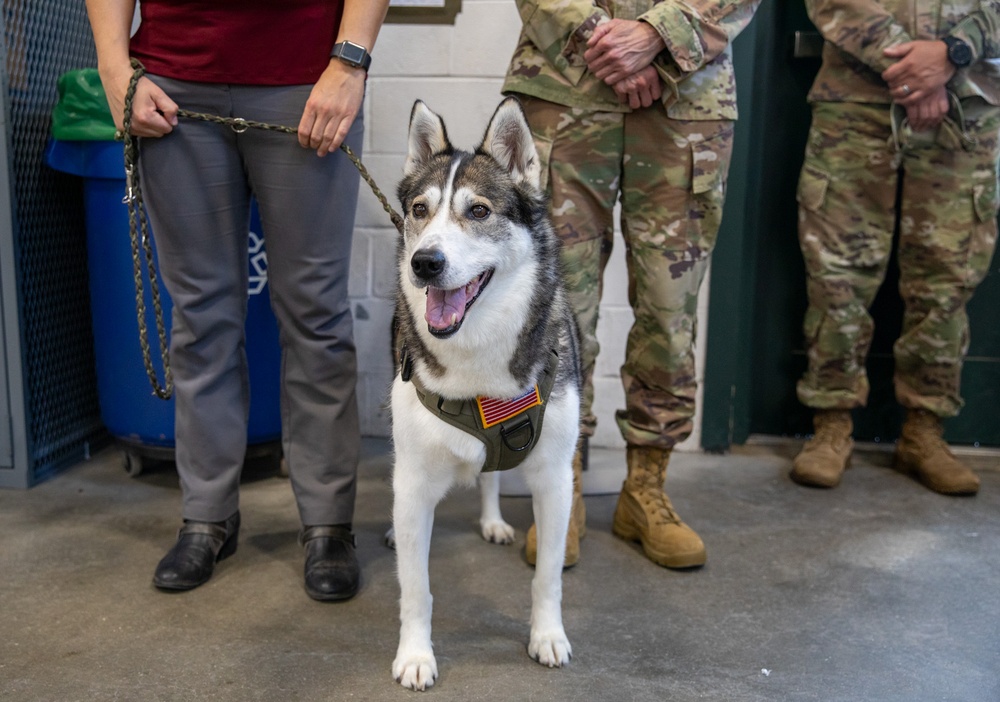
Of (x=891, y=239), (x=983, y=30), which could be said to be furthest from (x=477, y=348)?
(x=983, y=30)

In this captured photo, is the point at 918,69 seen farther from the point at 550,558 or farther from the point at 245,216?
the point at 245,216

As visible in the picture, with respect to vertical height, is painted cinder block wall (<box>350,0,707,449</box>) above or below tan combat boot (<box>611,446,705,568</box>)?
above


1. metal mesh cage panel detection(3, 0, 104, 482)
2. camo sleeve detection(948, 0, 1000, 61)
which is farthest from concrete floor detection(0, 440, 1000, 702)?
camo sleeve detection(948, 0, 1000, 61)

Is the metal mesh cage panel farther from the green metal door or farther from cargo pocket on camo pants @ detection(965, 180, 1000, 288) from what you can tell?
cargo pocket on camo pants @ detection(965, 180, 1000, 288)

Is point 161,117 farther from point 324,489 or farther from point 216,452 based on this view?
Answer: point 324,489

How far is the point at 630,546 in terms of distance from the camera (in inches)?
99.1

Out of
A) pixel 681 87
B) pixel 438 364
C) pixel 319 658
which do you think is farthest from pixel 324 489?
pixel 681 87

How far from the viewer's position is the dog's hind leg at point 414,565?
180 centimetres

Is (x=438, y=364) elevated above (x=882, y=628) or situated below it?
above

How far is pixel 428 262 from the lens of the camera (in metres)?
1.58

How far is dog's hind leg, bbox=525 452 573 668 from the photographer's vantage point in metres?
1.87

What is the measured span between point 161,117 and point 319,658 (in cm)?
124

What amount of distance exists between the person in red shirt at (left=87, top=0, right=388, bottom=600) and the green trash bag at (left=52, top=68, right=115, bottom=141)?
2.32 ft

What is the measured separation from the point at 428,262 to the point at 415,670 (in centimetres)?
84
